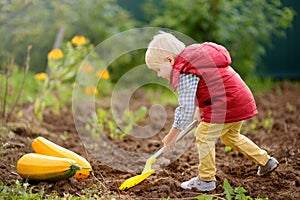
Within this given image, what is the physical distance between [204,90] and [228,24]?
3946 mm

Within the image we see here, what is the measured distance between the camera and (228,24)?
6824 mm

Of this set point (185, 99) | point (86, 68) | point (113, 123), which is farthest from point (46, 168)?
point (86, 68)

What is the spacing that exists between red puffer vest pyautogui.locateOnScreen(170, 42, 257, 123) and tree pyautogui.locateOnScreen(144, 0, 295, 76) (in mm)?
3623

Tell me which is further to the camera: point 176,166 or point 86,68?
point 86,68

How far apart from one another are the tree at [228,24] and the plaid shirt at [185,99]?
3778 mm

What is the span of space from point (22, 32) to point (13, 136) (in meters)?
2.31

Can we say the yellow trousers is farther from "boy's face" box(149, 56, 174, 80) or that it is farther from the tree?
the tree

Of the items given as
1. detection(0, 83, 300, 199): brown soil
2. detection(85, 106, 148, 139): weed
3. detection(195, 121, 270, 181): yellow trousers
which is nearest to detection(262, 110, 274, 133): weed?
detection(0, 83, 300, 199): brown soil

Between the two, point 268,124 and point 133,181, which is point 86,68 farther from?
point 133,181

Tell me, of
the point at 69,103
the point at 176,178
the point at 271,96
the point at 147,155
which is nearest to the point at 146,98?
the point at 69,103

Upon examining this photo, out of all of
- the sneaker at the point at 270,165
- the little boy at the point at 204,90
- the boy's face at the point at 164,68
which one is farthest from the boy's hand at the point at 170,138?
the sneaker at the point at 270,165

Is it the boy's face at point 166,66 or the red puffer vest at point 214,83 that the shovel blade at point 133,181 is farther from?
the boy's face at point 166,66

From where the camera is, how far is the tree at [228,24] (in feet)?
22.0

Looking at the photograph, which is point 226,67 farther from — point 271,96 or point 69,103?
point 271,96
